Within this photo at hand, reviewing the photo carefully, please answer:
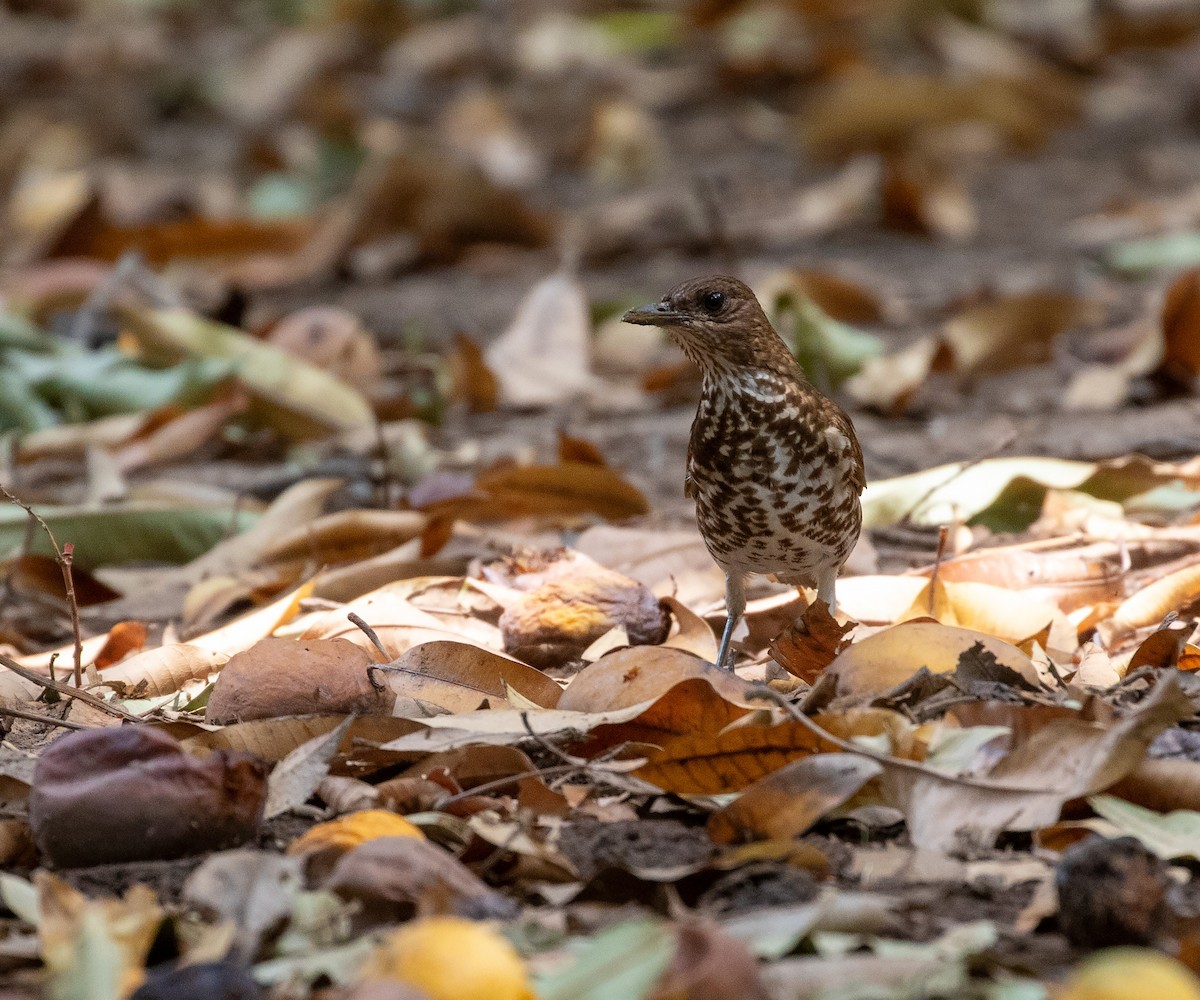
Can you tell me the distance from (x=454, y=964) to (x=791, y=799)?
28.6 inches

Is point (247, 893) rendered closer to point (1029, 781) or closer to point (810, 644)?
point (1029, 781)

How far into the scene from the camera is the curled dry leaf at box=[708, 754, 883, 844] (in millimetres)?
2605

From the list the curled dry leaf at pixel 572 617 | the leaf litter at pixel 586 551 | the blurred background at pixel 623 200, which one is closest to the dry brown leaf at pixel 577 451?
the leaf litter at pixel 586 551

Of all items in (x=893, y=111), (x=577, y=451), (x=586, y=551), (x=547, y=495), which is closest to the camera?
(x=586, y=551)

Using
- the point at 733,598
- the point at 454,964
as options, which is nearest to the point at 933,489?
the point at 733,598

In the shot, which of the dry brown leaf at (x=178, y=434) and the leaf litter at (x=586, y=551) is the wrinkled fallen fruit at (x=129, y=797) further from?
the dry brown leaf at (x=178, y=434)

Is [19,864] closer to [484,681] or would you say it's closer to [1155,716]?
[484,681]

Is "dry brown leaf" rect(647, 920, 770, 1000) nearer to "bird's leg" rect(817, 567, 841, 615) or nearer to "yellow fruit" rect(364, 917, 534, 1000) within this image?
"yellow fruit" rect(364, 917, 534, 1000)

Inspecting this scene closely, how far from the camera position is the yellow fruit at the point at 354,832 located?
253cm

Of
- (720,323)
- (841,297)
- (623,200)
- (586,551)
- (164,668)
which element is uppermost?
(720,323)

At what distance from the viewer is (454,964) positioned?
2072 millimetres

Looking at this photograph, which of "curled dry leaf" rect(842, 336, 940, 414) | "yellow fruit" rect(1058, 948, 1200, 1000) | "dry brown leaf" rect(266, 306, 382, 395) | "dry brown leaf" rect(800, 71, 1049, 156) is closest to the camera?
"yellow fruit" rect(1058, 948, 1200, 1000)

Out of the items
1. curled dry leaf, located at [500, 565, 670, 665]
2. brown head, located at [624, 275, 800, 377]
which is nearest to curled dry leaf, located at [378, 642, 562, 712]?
curled dry leaf, located at [500, 565, 670, 665]

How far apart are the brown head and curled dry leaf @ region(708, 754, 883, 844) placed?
1.47 metres
